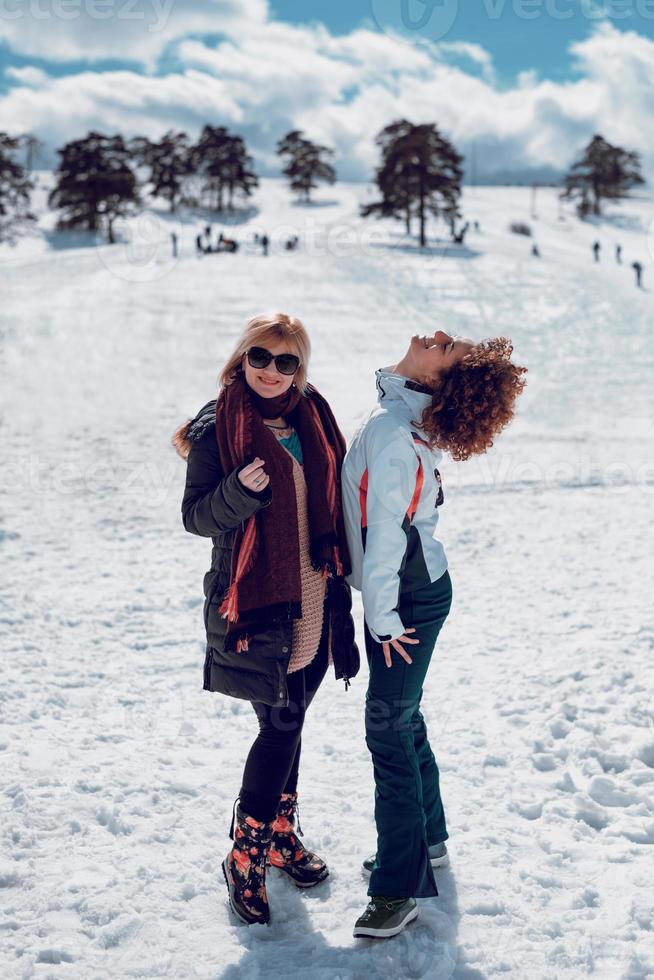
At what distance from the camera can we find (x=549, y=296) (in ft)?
89.5

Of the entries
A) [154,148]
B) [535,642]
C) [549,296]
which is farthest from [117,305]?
[154,148]

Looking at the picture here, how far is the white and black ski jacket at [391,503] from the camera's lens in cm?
239

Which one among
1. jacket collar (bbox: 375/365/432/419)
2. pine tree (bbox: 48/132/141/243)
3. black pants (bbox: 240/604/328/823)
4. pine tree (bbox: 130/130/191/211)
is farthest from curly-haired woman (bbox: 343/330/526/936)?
pine tree (bbox: 130/130/191/211)

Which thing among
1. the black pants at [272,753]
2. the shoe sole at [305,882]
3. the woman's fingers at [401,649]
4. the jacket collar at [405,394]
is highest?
the jacket collar at [405,394]

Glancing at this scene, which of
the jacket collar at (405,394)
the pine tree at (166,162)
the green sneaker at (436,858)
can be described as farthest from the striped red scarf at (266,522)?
the pine tree at (166,162)

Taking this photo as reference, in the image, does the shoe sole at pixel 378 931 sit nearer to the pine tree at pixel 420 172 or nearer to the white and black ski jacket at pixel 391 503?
the white and black ski jacket at pixel 391 503

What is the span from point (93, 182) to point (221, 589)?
2044 inches

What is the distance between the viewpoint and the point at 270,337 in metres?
2.42

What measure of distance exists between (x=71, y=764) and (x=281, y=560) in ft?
6.08

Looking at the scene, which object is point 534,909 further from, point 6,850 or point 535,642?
point 535,642

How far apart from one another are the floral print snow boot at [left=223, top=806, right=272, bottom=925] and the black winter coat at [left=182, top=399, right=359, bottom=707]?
17.6 inches

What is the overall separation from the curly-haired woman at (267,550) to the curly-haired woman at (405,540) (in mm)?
132

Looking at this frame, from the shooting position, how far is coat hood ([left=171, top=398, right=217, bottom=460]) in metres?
2.48

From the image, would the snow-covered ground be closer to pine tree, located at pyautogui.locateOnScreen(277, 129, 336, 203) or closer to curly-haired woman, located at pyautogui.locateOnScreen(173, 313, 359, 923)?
curly-haired woman, located at pyautogui.locateOnScreen(173, 313, 359, 923)
